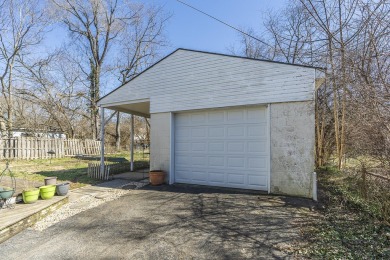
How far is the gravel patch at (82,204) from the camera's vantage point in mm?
4484

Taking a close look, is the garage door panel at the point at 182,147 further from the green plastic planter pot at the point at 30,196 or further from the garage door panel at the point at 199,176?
the green plastic planter pot at the point at 30,196

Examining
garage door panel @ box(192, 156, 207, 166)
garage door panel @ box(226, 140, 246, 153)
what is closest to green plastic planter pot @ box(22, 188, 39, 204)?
garage door panel @ box(192, 156, 207, 166)

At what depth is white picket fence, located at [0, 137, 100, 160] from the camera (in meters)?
13.6

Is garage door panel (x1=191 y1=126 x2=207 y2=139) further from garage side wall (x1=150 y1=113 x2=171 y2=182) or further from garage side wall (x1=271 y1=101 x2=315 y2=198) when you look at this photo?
garage side wall (x1=271 y1=101 x2=315 y2=198)

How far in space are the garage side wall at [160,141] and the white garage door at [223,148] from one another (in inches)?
12.1

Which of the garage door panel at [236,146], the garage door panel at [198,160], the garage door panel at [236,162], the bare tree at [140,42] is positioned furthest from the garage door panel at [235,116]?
the bare tree at [140,42]

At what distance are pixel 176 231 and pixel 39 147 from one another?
600 inches

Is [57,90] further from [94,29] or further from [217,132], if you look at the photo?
[217,132]

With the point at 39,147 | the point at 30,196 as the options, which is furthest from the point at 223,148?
the point at 39,147

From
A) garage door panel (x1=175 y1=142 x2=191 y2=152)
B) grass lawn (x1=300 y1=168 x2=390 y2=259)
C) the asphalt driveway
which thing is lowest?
the asphalt driveway

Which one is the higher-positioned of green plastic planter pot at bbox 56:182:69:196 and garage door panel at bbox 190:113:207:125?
garage door panel at bbox 190:113:207:125

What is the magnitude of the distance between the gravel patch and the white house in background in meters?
1.30

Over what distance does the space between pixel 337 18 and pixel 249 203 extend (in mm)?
6285

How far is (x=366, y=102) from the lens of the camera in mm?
3662
